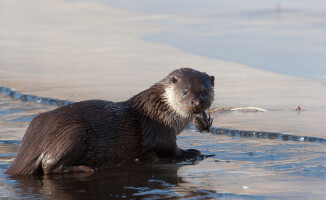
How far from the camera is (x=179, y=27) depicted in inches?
546

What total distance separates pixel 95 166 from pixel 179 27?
28.0 feet

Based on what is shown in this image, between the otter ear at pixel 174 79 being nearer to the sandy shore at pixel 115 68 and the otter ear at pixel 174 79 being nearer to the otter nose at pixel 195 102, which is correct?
the otter nose at pixel 195 102

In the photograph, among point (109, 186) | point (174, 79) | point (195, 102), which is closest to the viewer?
point (109, 186)

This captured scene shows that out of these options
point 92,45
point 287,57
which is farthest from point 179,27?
point 287,57

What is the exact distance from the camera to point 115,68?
412 inches

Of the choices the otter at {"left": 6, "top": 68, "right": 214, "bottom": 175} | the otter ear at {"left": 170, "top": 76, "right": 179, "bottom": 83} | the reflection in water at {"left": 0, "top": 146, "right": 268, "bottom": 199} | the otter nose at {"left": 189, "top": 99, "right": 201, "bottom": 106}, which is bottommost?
the reflection in water at {"left": 0, "top": 146, "right": 268, "bottom": 199}

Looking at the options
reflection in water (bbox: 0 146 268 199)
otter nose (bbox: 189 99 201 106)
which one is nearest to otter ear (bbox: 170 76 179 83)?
otter nose (bbox: 189 99 201 106)

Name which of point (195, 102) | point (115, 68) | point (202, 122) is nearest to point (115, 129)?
point (195, 102)

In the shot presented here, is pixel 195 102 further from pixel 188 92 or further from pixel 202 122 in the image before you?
pixel 202 122

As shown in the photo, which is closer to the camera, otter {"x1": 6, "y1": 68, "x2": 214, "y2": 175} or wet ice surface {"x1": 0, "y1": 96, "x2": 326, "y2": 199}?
wet ice surface {"x1": 0, "y1": 96, "x2": 326, "y2": 199}

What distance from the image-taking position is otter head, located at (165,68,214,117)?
5.85 metres

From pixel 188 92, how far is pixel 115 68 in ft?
15.3

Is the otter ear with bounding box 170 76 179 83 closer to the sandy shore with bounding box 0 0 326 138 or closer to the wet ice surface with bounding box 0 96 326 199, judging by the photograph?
the wet ice surface with bounding box 0 96 326 199

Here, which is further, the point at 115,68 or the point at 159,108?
the point at 115,68
